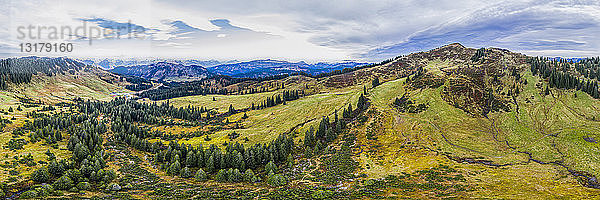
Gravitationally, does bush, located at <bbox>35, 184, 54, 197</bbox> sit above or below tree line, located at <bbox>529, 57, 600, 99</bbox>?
below

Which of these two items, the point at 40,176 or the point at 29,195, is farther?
the point at 40,176

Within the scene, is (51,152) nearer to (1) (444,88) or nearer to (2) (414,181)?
(2) (414,181)

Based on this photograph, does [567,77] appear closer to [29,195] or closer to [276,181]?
[276,181]

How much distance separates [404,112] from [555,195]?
97.1 meters

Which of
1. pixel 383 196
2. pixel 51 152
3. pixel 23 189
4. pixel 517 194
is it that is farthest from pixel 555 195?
pixel 51 152

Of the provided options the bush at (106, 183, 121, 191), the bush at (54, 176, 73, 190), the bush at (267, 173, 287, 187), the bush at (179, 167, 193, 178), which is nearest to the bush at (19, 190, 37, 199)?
the bush at (54, 176, 73, 190)

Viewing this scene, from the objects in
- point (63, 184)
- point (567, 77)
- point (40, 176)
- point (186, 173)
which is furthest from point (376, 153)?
point (567, 77)

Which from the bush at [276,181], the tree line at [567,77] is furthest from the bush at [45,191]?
the tree line at [567,77]

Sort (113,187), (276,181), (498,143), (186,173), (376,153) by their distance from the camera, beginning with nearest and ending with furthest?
(113,187)
(276,181)
(186,173)
(498,143)
(376,153)

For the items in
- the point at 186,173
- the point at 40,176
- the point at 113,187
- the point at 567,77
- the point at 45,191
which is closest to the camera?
the point at 45,191

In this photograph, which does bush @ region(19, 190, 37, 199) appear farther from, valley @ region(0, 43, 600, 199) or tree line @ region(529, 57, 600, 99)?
tree line @ region(529, 57, 600, 99)

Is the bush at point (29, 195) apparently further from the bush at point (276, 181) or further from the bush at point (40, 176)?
the bush at point (276, 181)

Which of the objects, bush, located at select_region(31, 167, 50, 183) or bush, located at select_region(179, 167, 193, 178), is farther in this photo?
bush, located at select_region(179, 167, 193, 178)

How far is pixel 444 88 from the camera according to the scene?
18250 centimetres
